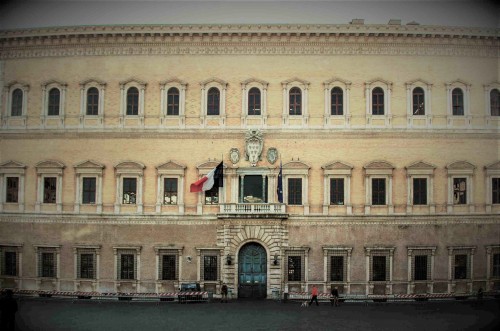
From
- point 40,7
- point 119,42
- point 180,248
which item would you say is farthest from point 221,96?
point 40,7

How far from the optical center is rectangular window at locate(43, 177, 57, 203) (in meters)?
32.1

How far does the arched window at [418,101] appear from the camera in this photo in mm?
32000

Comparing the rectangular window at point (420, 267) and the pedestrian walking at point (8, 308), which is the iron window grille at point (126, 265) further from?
the rectangular window at point (420, 267)

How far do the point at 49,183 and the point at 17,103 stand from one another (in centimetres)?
518

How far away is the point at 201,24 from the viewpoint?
104ft

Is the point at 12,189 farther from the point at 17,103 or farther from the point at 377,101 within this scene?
the point at 377,101

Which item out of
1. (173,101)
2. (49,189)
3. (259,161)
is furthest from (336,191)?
(49,189)

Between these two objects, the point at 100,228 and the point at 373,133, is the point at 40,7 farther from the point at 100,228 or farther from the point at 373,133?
the point at 373,133

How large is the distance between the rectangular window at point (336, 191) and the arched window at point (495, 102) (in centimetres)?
973

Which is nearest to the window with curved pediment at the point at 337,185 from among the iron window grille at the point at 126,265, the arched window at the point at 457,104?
the arched window at the point at 457,104

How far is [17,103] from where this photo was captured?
108 feet

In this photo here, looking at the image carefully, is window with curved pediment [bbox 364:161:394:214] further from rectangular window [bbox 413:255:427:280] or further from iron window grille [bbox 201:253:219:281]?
iron window grille [bbox 201:253:219:281]

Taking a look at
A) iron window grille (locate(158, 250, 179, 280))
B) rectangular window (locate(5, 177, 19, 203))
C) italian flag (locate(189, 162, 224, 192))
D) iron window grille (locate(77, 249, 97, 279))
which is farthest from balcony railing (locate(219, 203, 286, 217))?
rectangular window (locate(5, 177, 19, 203))

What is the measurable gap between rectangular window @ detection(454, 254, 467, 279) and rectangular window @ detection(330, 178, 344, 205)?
23.9 ft
